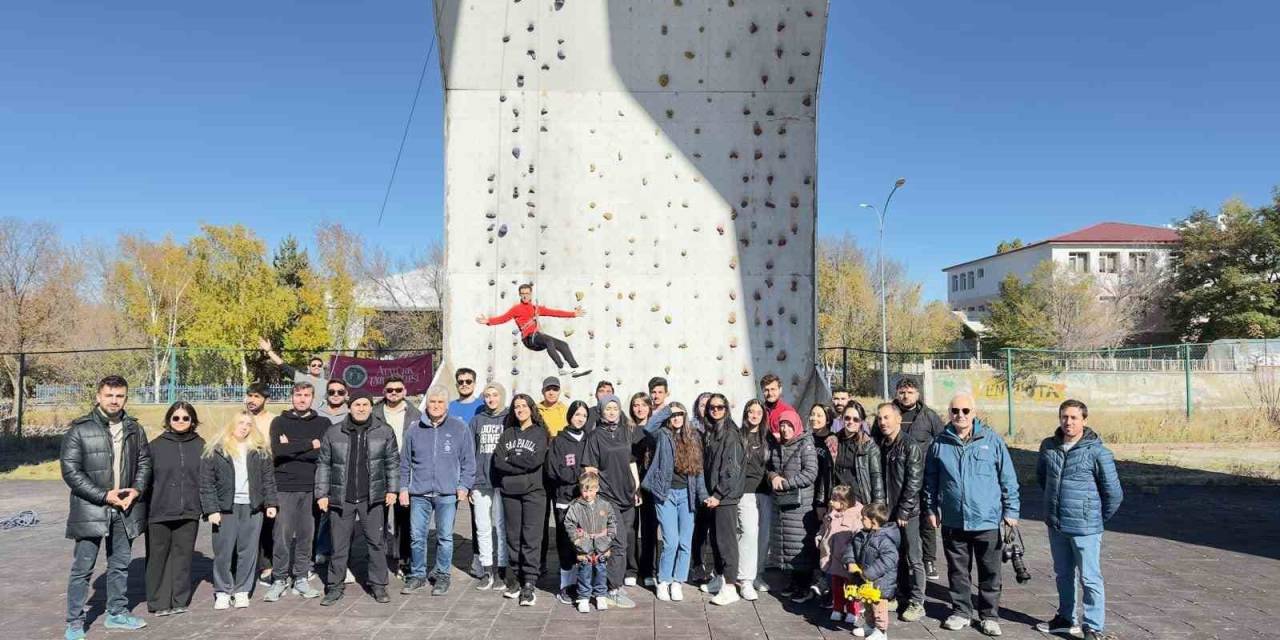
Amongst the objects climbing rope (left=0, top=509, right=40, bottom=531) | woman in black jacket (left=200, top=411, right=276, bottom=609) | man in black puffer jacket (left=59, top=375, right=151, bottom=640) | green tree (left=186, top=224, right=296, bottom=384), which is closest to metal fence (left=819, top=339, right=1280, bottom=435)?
woman in black jacket (left=200, top=411, right=276, bottom=609)

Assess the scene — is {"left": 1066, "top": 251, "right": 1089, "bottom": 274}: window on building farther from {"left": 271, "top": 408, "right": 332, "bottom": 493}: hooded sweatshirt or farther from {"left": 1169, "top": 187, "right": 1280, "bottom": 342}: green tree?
{"left": 271, "top": 408, "right": 332, "bottom": 493}: hooded sweatshirt

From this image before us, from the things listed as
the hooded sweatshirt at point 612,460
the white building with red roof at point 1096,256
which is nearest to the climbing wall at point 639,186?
the hooded sweatshirt at point 612,460

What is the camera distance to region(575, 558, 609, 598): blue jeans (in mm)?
5633

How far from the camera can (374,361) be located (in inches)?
579

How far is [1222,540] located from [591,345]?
683 cm

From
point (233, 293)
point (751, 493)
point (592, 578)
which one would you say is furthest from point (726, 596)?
point (233, 293)

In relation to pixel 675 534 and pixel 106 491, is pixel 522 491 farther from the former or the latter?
pixel 106 491

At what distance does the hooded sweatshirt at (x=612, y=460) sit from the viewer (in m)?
5.88

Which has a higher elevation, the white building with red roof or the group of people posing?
the white building with red roof

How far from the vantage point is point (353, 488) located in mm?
5879

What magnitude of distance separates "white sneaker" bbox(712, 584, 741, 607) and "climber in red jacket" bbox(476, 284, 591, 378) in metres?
3.16

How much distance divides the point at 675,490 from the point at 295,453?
118 inches

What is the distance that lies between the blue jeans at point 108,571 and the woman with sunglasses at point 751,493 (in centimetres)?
436

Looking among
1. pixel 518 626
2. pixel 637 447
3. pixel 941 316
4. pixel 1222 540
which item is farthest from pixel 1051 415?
pixel 941 316
